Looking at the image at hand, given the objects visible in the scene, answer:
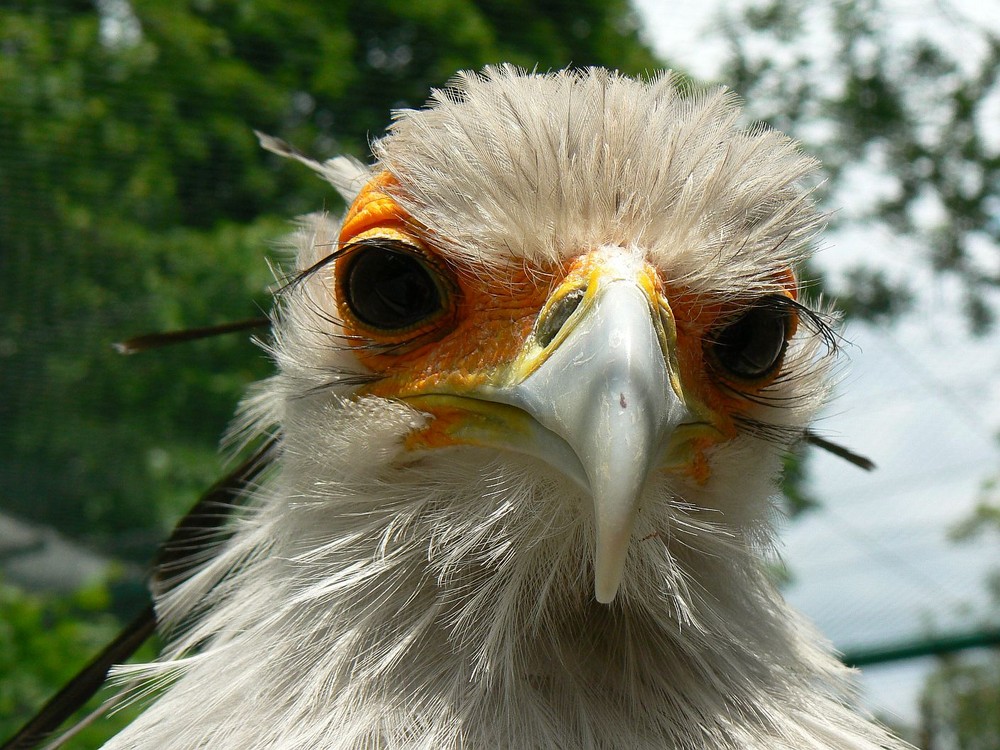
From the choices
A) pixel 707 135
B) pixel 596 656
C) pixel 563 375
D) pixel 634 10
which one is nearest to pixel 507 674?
pixel 596 656

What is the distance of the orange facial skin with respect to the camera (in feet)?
3.97

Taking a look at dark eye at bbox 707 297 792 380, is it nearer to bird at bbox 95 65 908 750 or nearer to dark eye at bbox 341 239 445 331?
bird at bbox 95 65 908 750

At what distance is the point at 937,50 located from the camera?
25.6 feet

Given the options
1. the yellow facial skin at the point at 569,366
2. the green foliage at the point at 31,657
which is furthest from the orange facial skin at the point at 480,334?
the green foliage at the point at 31,657

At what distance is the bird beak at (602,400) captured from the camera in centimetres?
101

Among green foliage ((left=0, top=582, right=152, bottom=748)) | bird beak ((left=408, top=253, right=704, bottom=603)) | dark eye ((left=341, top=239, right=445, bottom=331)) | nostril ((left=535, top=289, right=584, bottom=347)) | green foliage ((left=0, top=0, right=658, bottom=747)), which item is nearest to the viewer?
bird beak ((left=408, top=253, right=704, bottom=603))

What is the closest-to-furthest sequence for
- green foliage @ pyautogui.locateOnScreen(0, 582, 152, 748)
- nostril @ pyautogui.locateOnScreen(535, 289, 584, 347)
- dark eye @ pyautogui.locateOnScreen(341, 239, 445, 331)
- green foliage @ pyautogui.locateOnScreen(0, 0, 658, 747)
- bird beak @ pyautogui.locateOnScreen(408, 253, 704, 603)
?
1. bird beak @ pyautogui.locateOnScreen(408, 253, 704, 603)
2. nostril @ pyautogui.locateOnScreen(535, 289, 584, 347)
3. dark eye @ pyautogui.locateOnScreen(341, 239, 445, 331)
4. green foliage @ pyautogui.locateOnScreen(0, 582, 152, 748)
5. green foliage @ pyautogui.locateOnScreen(0, 0, 658, 747)

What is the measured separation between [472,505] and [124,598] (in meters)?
3.94

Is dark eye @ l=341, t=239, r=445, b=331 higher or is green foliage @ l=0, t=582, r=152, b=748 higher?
dark eye @ l=341, t=239, r=445, b=331

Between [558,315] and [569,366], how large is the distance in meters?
0.10

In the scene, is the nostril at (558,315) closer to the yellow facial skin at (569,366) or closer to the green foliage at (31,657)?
the yellow facial skin at (569,366)

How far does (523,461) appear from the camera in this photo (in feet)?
3.93

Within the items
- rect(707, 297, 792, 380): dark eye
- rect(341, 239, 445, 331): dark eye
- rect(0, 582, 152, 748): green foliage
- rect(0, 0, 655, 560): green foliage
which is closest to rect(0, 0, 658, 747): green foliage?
rect(0, 0, 655, 560): green foliage

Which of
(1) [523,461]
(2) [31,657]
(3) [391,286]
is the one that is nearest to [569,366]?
(1) [523,461]
